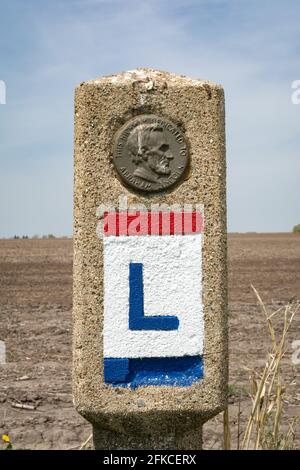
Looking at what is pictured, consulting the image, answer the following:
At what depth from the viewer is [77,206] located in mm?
3271

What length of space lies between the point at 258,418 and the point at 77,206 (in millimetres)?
1291

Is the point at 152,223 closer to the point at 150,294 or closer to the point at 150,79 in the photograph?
the point at 150,294

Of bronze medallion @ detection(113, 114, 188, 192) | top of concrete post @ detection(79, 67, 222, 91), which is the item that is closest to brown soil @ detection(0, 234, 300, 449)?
bronze medallion @ detection(113, 114, 188, 192)

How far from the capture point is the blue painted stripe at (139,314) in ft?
10.7

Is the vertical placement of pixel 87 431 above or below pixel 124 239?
below

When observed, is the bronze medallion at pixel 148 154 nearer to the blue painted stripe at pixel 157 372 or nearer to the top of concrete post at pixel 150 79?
the top of concrete post at pixel 150 79

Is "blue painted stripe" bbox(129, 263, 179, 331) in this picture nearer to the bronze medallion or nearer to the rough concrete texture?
the rough concrete texture

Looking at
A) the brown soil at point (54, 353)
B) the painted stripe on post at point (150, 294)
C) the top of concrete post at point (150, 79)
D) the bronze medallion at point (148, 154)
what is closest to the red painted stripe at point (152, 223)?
the painted stripe on post at point (150, 294)

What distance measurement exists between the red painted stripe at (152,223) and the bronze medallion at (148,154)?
0.12 meters

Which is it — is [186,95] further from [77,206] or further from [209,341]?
[209,341]

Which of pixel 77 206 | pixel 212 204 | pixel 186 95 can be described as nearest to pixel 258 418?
pixel 212 204

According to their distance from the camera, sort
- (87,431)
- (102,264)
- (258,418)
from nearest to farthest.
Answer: (102,264)
(258,418)
(87,431)

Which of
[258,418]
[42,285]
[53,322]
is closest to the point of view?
[258,418]
